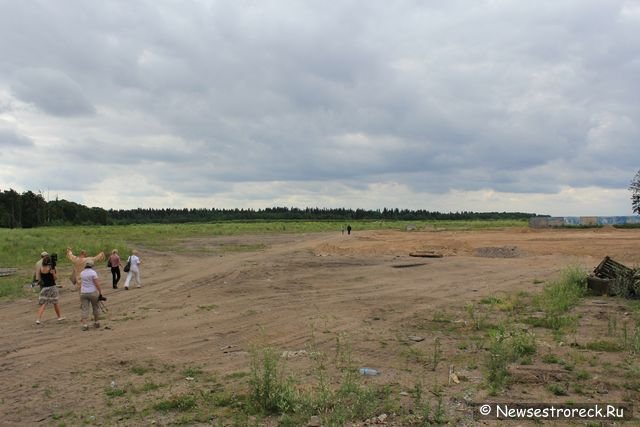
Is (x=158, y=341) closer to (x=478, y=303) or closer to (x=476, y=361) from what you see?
(x=476, y=361)

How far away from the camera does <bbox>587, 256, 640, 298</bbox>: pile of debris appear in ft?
44.0

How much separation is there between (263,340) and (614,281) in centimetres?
971

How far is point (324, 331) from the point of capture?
10852 mm

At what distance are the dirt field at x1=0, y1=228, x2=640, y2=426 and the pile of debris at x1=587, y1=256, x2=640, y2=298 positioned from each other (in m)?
0.49

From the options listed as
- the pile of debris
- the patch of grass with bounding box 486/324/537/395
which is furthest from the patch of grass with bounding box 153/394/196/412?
the pile of debris

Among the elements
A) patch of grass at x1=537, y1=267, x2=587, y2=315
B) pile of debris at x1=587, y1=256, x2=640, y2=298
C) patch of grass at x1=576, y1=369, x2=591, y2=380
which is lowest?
patch of grass at x1=576, y1=369, x2=591, y2=380

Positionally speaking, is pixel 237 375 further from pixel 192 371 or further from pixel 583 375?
pixel 583 375

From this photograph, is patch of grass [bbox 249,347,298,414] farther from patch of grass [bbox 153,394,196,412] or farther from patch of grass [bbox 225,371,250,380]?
patch of grass [bbox 225,371,250,380]

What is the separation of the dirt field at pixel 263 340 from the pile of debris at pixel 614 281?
0.49 meters

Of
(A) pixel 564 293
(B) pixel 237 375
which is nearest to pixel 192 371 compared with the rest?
(B) pixel 237 375

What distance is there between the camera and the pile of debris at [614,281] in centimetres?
1341

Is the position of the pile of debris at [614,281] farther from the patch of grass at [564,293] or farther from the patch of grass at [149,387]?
the patch of grass at [149,387]

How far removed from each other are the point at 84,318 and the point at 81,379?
4.31 meters

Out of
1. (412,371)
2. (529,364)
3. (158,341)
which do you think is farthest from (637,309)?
(158,341)
